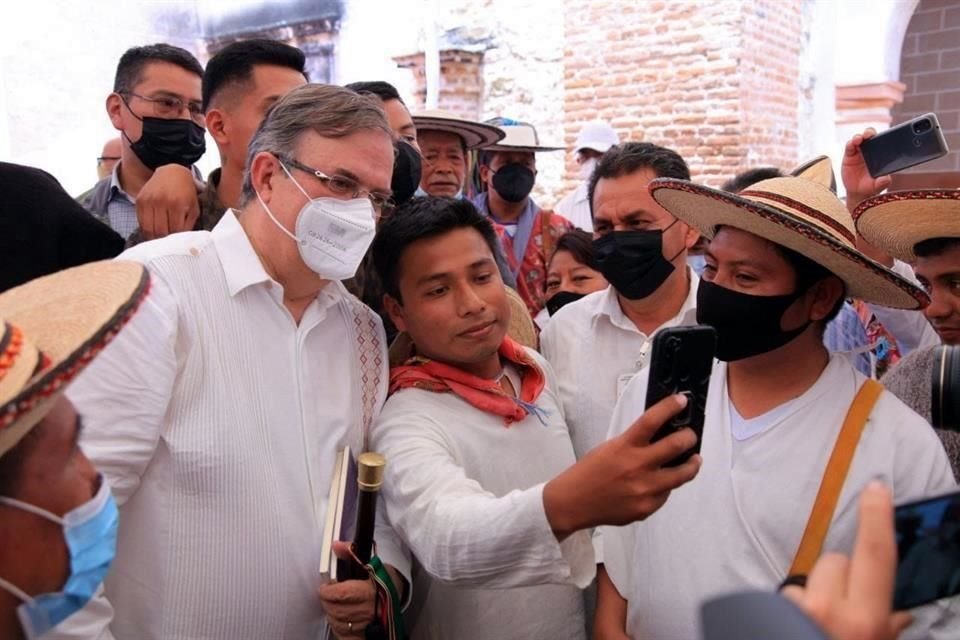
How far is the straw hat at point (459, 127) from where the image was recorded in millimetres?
4137

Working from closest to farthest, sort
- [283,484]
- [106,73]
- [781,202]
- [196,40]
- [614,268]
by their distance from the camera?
[283,484]
[781,202]
[614,268]
[106,73]
[196,40]

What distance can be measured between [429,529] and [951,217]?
160cm

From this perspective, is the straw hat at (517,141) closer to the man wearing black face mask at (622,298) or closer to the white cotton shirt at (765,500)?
the man wearing black face mask at (622,298)

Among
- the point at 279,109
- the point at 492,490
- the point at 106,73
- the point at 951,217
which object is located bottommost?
the point at 492,490

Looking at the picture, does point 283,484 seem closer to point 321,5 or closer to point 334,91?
point 334,91

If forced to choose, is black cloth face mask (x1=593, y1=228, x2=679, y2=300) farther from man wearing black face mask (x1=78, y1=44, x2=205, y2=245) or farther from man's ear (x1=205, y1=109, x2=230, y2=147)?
man wearing black face mask (x1=78, y1=44, x2=205, y2=245)

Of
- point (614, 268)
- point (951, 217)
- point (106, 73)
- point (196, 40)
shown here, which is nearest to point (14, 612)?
point (614, 268)

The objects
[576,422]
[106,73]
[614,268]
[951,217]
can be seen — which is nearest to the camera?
[951,217]

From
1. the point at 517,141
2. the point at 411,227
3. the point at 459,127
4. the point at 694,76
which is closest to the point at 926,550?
the point at 411,227

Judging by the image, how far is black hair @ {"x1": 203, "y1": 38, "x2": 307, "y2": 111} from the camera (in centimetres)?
255

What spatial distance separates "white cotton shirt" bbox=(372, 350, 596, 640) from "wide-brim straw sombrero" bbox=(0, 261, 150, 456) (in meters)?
0.75

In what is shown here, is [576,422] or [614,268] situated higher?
[614,268]

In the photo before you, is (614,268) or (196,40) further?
(196,40)

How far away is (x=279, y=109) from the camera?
2.01 metres
